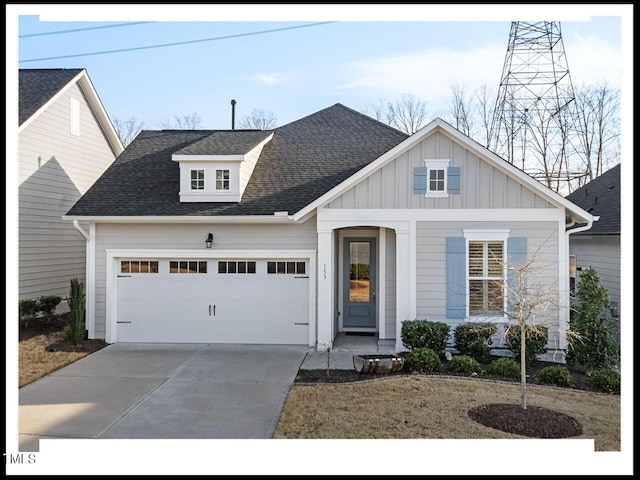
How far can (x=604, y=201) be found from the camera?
14633 millimetres

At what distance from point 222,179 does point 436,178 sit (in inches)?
177

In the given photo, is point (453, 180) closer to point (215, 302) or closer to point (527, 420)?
point (527, 420)

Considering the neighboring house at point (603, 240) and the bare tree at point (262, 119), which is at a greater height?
the bare tree at point (262, 119)

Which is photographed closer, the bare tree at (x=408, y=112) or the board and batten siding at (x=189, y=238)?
the board and batten siding at (x=189, y=238)

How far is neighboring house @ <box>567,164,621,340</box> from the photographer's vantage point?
12211 millimetres

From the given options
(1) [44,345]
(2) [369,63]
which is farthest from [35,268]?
(2) [369,63]

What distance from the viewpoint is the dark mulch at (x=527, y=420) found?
21.0 ft

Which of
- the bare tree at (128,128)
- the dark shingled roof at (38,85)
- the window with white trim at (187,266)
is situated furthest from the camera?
the bare tree at (128,128)

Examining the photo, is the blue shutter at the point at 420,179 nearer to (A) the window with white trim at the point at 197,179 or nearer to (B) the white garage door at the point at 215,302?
(B) the white garage door at the point at 215,302

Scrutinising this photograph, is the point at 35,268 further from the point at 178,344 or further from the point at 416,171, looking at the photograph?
the point at 416,171

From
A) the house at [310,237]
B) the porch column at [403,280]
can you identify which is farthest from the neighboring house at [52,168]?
the porch column at [403,280]

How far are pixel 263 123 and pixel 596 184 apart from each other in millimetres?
14384

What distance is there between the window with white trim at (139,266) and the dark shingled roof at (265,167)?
1.03 metres

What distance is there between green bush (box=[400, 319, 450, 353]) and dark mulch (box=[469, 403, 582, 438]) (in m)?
2.36
